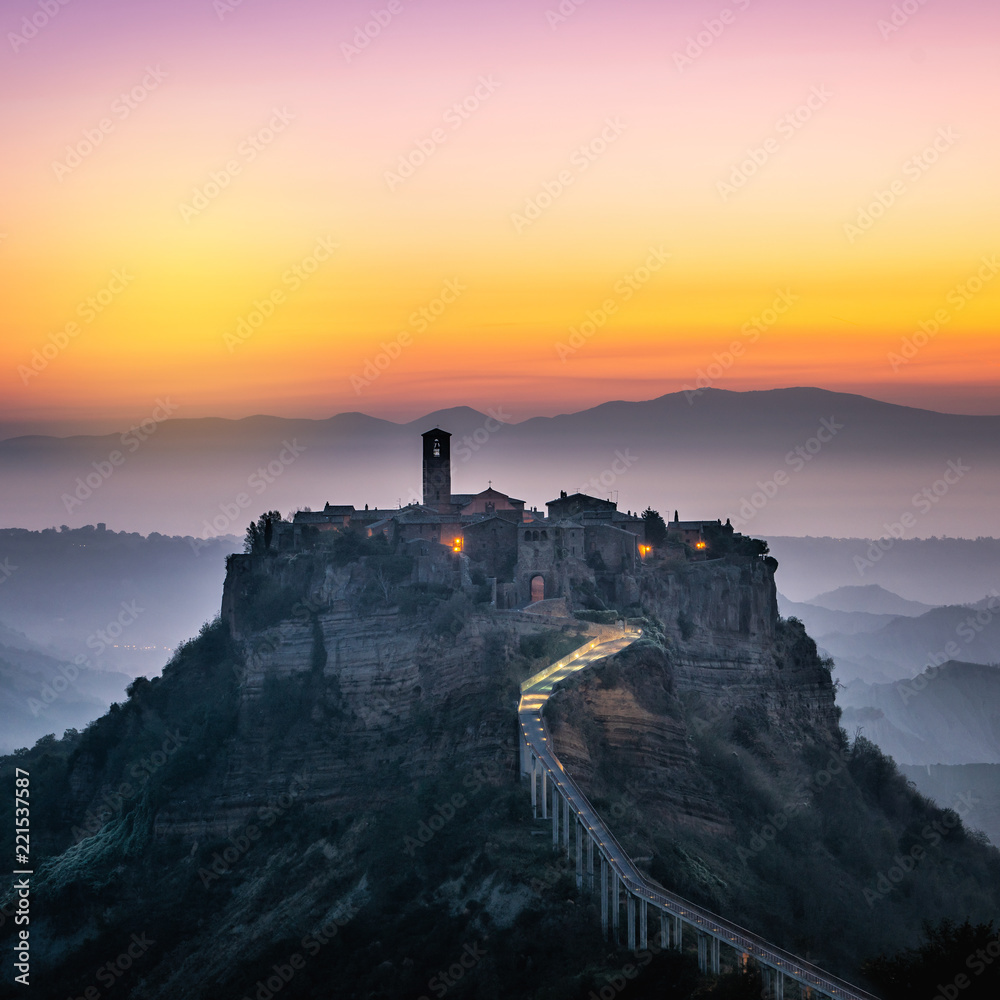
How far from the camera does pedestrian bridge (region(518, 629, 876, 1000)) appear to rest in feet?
146

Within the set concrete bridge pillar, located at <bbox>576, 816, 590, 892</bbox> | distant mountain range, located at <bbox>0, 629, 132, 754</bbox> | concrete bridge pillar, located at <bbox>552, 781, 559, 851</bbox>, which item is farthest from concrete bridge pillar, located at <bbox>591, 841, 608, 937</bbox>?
distant mountain range, located at <bbox>0, 629, 132, 754</bbox>

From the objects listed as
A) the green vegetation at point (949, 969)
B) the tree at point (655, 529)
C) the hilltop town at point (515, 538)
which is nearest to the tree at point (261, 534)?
the hilltop town at point (515, 538)

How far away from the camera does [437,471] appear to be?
78.5 meters

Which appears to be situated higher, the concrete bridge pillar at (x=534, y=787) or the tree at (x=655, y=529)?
the tree at (x=655, y=529)

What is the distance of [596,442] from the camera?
158m

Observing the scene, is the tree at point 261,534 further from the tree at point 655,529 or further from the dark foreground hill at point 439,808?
the tree at point 655,529

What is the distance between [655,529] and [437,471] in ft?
33.9

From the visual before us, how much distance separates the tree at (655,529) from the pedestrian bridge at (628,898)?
18.8 metres

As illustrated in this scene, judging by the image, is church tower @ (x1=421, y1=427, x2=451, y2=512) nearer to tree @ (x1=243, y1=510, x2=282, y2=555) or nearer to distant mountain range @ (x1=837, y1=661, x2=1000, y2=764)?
tree @ (x1=243, y1=510, x2=282, y2=555)

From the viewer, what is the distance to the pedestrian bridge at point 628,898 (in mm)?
44562

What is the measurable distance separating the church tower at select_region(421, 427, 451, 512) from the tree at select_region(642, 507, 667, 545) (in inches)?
357

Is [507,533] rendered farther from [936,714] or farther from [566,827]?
[936,714]

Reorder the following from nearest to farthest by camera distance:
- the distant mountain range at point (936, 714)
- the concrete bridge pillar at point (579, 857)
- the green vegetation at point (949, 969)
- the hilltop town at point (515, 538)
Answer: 1. the green vegetation at point (949, 969)
2. the concrete bridge pillar at point (579, 857)
3. the hilltop town at point (515, 538)
4. the distant mountain range at point (936, 714)

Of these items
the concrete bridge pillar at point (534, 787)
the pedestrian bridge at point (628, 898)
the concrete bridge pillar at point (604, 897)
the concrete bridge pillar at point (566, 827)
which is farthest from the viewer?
the concrete bridge pillar at point (534, 787)
